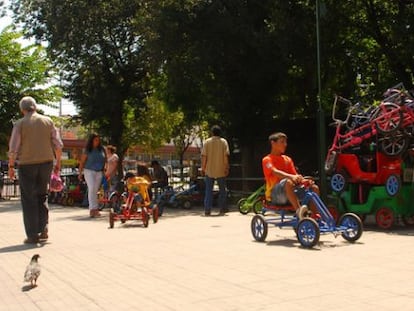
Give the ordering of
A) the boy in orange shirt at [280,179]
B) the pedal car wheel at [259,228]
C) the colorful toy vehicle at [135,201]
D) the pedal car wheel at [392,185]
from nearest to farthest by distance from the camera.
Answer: the boy in orange shirt at [280,179], the pedal car wheel at [259,228], the pedal car wheel at [392,185], the colorful toy vehicle at [135,201]

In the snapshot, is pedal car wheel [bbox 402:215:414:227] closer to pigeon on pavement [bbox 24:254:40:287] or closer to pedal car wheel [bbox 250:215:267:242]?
pedal car wheel [bbox 250:215:267:242]

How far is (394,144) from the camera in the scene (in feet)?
35.1

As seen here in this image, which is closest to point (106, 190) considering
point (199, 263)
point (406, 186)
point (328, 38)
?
point (328, 38)

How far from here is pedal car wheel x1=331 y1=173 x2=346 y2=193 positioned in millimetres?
11234

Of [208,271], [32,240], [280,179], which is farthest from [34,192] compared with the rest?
[280,179]

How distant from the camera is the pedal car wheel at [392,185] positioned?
10406 millimetres

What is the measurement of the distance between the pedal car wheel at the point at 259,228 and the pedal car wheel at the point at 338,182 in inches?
103

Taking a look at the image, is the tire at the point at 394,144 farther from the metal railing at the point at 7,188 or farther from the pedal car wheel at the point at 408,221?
the metal railing at the point at 7,188

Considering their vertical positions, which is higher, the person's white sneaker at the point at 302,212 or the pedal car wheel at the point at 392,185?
the pedal car wheel at the point at 392,185

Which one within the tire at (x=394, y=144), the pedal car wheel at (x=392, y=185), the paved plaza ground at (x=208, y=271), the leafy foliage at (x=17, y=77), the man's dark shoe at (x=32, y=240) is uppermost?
the leafy foliage at (x=17, y=77)

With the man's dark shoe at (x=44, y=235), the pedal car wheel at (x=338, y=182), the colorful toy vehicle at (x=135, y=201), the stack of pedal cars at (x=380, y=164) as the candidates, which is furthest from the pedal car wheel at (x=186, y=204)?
the man's dark shoe at (x=44, y=235)

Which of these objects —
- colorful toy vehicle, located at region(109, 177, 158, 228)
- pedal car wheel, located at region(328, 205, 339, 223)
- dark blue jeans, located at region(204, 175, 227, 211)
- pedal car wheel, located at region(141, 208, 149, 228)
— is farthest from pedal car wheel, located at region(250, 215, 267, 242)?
dark blue jeans, located at region(204, 175, 227, 211)

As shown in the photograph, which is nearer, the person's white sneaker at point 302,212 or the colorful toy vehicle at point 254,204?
the person's white sneaker at point 302,212

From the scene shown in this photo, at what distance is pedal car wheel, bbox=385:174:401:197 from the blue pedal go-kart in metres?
1.86
